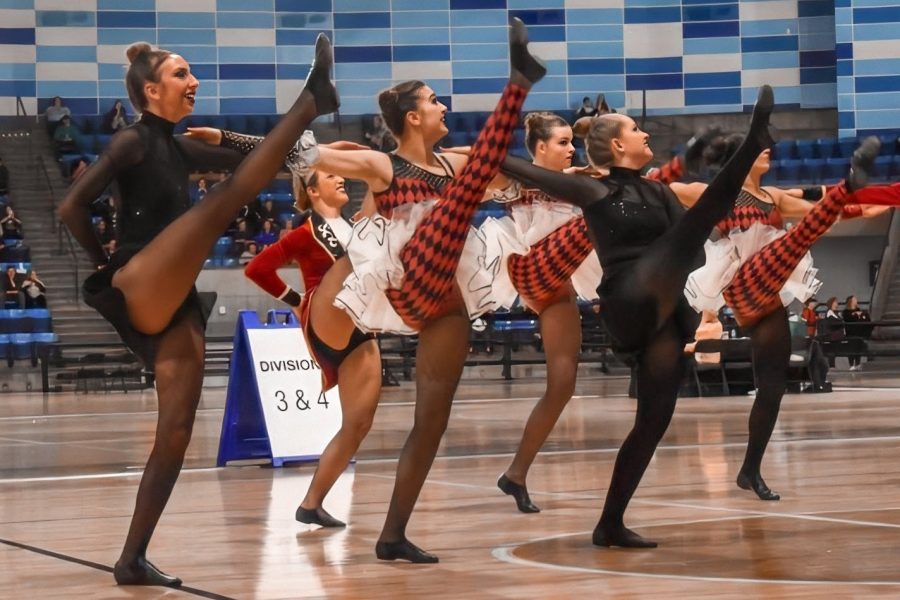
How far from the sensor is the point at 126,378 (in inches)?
853

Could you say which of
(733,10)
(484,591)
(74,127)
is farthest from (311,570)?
(733,10)

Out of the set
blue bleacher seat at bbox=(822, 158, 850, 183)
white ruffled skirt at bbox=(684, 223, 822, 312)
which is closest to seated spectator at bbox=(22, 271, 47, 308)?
blue bleacher seat at bbox=(822, 158, 850, 183)

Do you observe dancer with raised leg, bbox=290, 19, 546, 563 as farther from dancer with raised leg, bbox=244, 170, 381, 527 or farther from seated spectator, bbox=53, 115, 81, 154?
seated spectator, bbox=53, 115, 81, 154

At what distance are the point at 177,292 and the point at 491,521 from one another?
76.9 inches

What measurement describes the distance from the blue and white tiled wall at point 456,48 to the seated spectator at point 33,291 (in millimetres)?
4948

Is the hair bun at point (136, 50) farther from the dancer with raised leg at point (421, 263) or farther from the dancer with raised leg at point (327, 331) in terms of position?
the dancer with raised leg at point (327, 331)

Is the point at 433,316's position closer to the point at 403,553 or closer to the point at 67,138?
the point at 403,553

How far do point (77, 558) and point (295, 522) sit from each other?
3.86 ft

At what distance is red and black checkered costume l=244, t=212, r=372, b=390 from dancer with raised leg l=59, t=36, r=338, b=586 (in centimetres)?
171

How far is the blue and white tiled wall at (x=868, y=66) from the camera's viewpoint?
25.8 meters

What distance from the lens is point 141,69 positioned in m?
4.60

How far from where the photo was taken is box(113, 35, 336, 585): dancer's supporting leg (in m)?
4.29

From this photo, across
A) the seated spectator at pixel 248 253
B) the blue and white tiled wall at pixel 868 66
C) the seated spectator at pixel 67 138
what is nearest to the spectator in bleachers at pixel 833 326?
the blue and white tiled wall at pixel 868 66

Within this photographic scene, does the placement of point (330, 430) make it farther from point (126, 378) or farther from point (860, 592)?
point (126, 378)
